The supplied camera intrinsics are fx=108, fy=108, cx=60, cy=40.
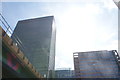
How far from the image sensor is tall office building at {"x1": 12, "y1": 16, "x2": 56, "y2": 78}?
61.2 metres

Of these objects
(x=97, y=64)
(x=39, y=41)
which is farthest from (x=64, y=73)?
(x=39, y=41)

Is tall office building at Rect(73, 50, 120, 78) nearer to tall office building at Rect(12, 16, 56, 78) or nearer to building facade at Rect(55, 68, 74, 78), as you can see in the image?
building facade at Rect(55, 68, 74, 78)

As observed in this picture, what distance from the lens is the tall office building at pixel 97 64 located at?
60.7 metres

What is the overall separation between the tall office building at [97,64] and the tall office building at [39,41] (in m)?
17.5

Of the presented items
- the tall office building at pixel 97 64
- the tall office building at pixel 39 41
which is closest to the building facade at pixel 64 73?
the tall office building at pixel 39 41

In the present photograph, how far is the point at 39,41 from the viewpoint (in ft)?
242

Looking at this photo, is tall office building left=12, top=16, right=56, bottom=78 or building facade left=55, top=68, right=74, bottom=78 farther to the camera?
building facade left=55, top=68, right=74, bottom=78

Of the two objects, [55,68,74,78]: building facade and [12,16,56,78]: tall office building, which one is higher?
[12,16,56,78]: tall office building

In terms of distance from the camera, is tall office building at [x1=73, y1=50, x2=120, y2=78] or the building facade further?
the building facade

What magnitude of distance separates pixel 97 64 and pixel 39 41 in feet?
132

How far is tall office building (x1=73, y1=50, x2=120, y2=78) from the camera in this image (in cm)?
6065

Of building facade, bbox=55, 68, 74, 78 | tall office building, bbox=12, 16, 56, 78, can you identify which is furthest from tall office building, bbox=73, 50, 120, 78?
tall office building, bbox=12, 16, 56, 78

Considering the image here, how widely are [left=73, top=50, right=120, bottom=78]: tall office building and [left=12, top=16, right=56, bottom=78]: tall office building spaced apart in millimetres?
17455

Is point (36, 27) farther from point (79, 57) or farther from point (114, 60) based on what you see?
point (114, 60)
